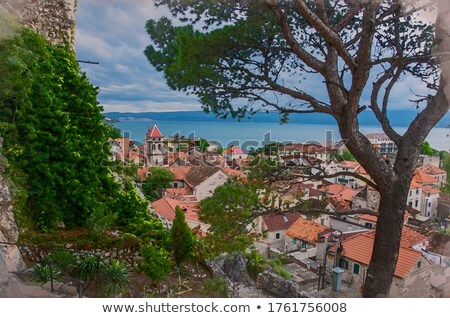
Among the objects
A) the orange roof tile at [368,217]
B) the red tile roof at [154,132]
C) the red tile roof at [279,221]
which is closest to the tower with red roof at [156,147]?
the red tile roof at [154,132]

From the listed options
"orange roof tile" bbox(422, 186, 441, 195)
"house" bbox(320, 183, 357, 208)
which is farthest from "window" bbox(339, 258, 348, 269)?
"orange roof tile" bbox(422, 186, 441, 195)

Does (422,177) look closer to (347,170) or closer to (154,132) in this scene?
(347,170)

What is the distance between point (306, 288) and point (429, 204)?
1.20m

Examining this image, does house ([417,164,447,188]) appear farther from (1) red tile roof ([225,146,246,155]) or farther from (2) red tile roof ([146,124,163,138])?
(2) red tile roof ([146,124,163,138])

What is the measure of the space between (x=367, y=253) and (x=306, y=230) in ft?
1.66

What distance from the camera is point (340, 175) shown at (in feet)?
10.0

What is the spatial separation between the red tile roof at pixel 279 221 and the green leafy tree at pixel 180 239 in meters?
0.71

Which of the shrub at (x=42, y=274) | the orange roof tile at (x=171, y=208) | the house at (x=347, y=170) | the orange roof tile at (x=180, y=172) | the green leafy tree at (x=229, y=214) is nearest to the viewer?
the green leafy tree at (x=229, y=214)

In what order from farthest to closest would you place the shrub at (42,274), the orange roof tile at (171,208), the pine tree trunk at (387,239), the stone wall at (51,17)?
the stone wall at (51,17), the orange roof tile at (171,208), the shrub at (42,274), the pine tree trunk at (387,239)

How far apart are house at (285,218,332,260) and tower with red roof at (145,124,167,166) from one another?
1237 mm

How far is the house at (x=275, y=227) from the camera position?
311 centimetres

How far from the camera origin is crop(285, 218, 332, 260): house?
10.4 feet

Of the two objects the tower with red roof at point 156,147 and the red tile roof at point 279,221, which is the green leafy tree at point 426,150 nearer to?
the red tile roof at point 279,221

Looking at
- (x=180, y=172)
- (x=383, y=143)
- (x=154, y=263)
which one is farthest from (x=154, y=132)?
(x=383, y=143)
